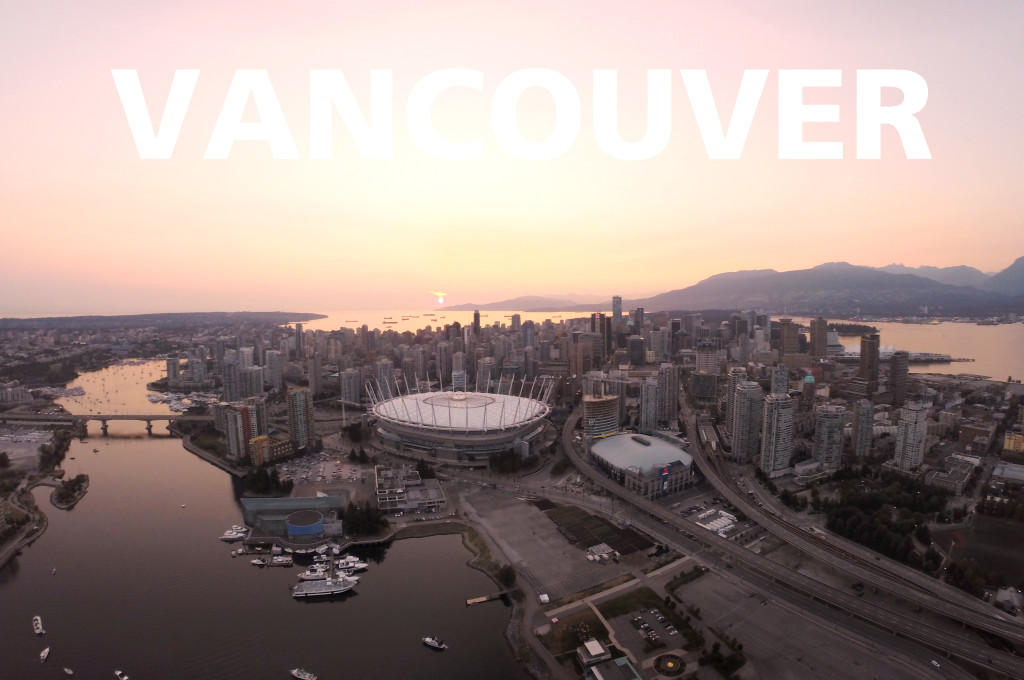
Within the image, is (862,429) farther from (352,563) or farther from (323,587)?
(323,587)

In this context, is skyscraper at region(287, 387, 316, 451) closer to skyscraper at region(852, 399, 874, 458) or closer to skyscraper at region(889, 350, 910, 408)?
skyscraper at region(852, 399, 874, 458)

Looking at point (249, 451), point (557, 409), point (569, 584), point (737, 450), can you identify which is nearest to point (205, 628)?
point (569, 584)

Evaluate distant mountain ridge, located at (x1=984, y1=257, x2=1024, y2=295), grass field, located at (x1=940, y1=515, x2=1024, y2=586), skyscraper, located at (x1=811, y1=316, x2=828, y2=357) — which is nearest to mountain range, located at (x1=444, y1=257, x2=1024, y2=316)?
distant mountain ridge, located at (x1=984, y1=257, x2=1024, y2=295)

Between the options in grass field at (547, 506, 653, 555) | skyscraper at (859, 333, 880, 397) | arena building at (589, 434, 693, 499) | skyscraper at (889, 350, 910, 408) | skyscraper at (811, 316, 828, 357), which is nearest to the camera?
grass field at (547, 506, 653, 555)

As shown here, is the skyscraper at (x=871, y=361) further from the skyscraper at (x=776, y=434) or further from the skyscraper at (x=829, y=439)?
the skyscraper at (x=776, y=434)

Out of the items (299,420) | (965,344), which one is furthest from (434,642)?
(965,344)

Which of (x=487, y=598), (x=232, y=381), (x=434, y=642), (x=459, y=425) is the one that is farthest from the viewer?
(x=232, y=381)
